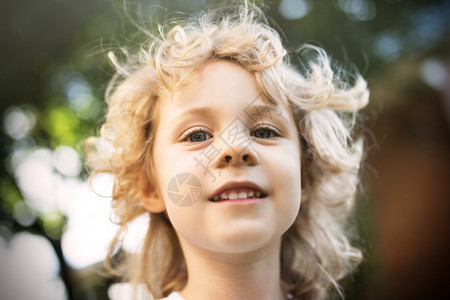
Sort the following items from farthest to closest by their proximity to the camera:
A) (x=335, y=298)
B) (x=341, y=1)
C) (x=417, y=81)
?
1. (x=417, y=81)
2. (x=341, y=1)
3. (x=335, y=298)

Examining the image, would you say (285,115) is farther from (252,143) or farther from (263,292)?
(263,292)

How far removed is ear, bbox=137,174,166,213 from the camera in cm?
103

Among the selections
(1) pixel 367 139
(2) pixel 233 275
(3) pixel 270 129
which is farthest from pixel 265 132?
(1) pixel 367 139

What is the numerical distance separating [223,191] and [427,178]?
5.40 feet

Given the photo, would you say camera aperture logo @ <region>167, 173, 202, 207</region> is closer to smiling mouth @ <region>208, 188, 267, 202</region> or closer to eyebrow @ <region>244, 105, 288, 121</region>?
smiling mouth @ <region>208, 188, 267, 202</region>

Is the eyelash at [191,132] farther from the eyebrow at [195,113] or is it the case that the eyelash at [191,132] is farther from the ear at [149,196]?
the ear at [149,196]

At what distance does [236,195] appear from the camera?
78 cm

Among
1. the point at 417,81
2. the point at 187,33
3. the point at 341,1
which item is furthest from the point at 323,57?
the point at 417,81

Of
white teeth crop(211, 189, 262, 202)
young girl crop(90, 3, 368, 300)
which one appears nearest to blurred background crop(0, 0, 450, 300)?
young girl crop(90, 3, 368, 300)

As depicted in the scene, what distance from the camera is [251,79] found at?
885 mm

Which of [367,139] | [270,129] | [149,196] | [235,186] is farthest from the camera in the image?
[367,139]

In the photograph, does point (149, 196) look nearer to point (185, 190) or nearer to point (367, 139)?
point (185, 190)

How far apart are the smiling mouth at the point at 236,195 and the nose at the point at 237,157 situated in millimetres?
50

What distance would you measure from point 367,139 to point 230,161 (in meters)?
1.30
